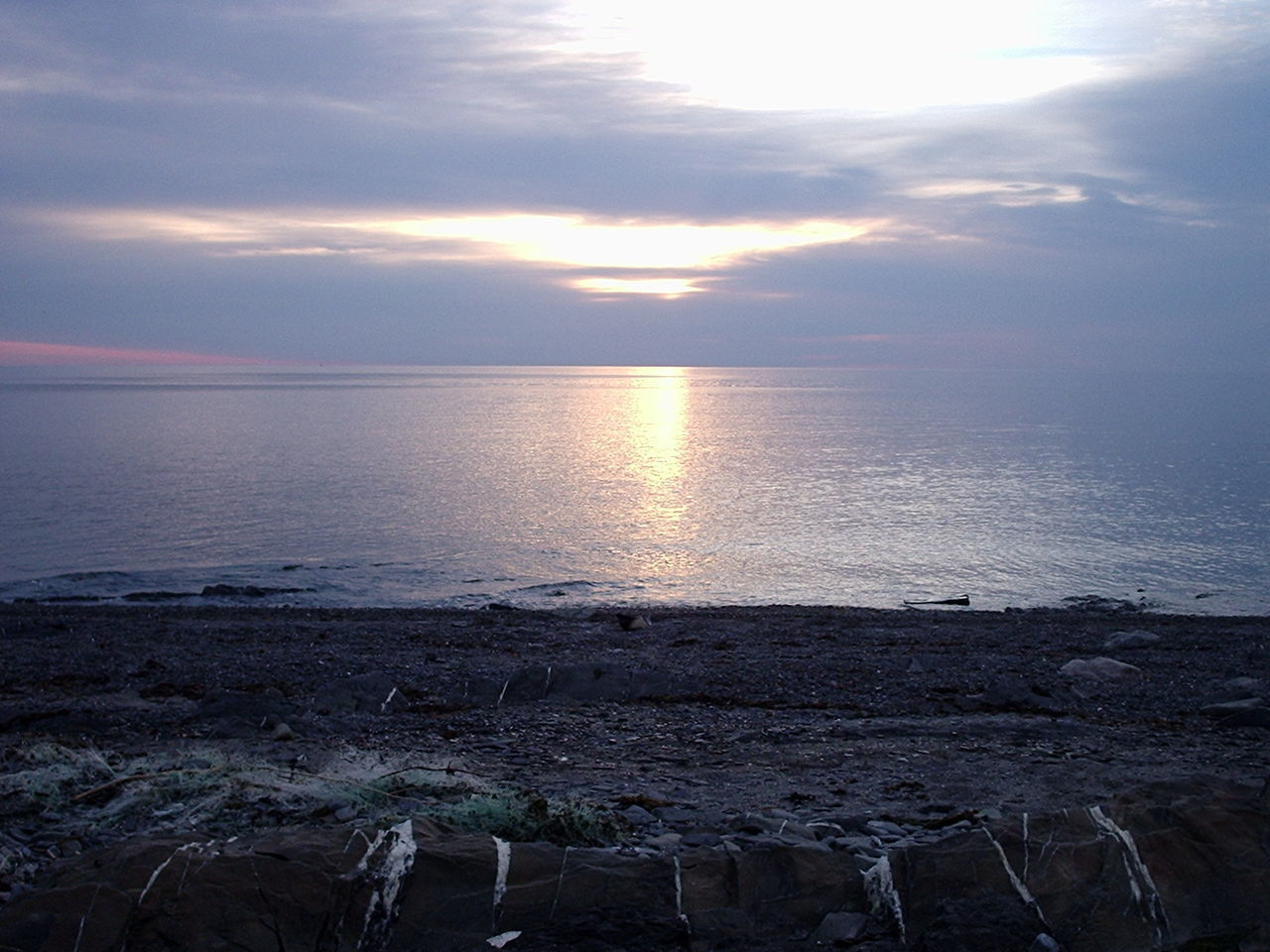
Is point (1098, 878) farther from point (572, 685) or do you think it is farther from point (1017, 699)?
point (572, 685)

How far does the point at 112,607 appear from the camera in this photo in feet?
76.1

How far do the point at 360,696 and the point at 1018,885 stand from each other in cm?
874

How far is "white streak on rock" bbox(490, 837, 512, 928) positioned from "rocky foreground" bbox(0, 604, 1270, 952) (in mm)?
16

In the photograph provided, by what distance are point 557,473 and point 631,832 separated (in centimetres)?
4947

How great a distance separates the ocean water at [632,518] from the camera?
27641 mm

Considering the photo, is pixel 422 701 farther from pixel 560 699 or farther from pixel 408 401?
pixel 408 401

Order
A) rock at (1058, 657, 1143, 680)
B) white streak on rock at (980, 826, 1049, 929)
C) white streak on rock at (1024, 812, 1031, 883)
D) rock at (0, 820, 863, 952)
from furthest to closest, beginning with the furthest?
1. rock at (1058, 657, 1143, 680)
2. white streak on rock at (1024, 812, 1031, 883)
3. white streak on rock at (980, 826, 1049, 929)
4. rock at (0, 820, 863, 952)

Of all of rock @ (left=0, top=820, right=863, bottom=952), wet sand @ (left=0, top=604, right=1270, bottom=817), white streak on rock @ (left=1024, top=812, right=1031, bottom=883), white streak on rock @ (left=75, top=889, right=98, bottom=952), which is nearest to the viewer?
white streak on rock @ (left=75, top=889, right=98, bottom=952)

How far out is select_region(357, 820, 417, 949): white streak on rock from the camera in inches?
227

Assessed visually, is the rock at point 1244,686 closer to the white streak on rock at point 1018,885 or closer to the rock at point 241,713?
the white streak on rock at point 1018,885

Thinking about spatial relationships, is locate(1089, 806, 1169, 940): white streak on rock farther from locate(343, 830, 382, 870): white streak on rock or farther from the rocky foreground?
locate(343, 830, 382, 870): white streak on rock

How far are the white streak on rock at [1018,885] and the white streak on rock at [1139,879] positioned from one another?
65cm

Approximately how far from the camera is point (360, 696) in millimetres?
12539

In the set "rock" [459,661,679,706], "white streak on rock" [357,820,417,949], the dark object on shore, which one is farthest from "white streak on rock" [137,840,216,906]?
the dark object on shore
